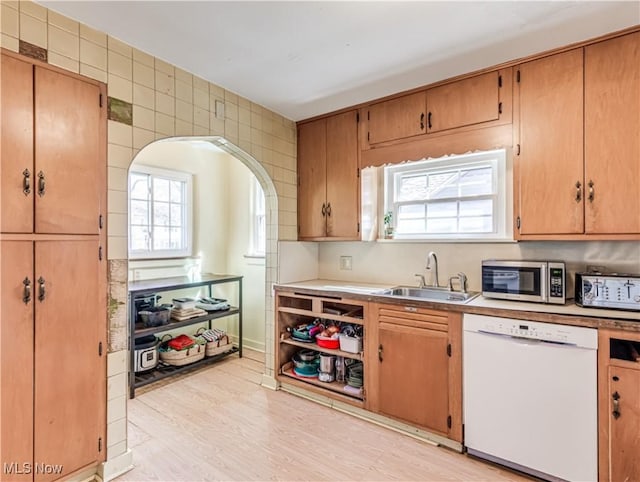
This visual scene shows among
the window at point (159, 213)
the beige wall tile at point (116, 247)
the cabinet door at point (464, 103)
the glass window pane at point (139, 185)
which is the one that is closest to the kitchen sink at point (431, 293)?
the cabinet door at point (464, 103)

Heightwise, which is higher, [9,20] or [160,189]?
[9,20]

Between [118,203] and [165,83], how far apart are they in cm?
86

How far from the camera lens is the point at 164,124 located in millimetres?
2129

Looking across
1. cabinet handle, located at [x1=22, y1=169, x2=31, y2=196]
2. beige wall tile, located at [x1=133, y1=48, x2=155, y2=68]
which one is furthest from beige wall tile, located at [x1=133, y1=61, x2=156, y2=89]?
cabinet handle, located at [x1=22, y1=169, x2=31, y2=196]

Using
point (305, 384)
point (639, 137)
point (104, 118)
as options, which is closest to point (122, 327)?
point (104, 118)

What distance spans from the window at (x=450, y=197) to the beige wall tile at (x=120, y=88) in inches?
80.8

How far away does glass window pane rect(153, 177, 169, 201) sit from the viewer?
147 inches

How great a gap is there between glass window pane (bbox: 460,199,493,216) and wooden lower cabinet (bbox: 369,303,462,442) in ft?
3.12

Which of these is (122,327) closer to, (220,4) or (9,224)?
(9,224)

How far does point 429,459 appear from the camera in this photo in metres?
2.00

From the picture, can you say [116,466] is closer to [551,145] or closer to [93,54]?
[93,54]

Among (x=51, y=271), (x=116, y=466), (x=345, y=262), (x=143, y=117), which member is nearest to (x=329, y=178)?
(x=345, y=262)

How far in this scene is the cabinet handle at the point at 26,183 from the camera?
1.55 meters

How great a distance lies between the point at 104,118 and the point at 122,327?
47.0 inches
